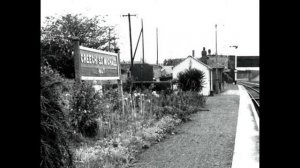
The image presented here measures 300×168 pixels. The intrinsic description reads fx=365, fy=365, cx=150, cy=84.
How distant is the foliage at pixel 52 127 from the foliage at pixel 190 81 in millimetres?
17340

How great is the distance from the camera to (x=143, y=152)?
6.96 meters

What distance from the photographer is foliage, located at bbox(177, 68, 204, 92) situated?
21.3 meters

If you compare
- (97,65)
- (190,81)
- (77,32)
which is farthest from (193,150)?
(77,32)

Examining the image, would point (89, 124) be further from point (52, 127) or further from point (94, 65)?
point (52, 127)

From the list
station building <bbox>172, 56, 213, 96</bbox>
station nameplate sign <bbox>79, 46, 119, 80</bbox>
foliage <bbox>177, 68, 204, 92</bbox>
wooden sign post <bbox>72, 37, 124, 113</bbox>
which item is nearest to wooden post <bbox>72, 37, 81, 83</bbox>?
wooden sign post <bbox>72, 37, 124, 113</bbox>

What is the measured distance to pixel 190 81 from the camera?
849 inches

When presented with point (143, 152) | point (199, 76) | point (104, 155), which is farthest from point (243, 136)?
point (199, 76)

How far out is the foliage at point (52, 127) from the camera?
362 cm

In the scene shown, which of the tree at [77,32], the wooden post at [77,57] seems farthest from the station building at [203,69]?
the wooden post at [77,57]

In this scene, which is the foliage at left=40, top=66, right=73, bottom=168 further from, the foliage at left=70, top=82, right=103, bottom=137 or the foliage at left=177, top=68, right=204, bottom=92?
the foliage at left=177, top=68, right=204, bottom=92

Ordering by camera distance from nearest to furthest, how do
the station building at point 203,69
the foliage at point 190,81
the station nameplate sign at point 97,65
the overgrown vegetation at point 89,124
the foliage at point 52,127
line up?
the foliage at point 52,127 → the overgrown vegetation at point 89,124 → the station nameplate sign at point 97,65 → the foliage at point 190,81 → the station building at point 203,69

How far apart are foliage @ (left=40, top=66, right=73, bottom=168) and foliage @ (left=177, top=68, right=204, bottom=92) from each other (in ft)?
56.9

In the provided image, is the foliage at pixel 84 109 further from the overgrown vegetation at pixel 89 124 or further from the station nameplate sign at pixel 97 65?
the station nameplate sign at pixel 97 65

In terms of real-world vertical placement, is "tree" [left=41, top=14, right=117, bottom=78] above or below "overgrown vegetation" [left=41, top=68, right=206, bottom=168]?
above
